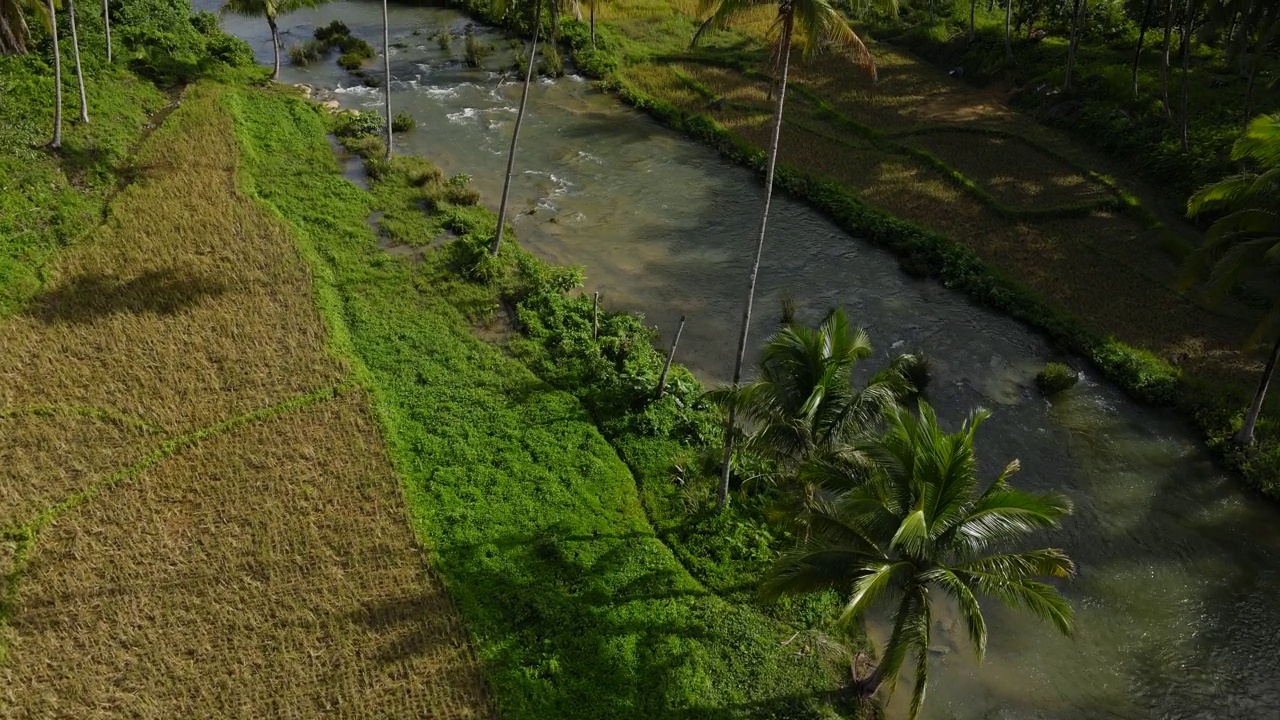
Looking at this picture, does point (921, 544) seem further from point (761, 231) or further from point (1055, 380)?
point (1055, 380)

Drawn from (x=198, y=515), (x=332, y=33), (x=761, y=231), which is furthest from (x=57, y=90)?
(x=761, y=231)

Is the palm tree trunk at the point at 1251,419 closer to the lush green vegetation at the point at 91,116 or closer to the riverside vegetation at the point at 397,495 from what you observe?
the riverside vegetation at the point at 397,495

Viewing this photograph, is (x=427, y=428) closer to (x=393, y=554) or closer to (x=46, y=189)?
(x=393, y=554)

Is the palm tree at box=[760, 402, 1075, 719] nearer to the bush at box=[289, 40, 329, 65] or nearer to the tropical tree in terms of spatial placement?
the tropical tree

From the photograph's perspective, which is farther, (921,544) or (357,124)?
(357,124)

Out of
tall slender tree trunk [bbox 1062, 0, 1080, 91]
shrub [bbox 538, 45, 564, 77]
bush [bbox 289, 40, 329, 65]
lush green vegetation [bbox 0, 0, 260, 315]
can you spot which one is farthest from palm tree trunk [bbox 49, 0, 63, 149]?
tall slender tree trunk [bbox 1062, 0, 1080, 91]

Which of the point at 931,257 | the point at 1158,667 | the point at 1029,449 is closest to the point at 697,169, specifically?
the point at 931,257
